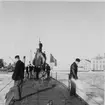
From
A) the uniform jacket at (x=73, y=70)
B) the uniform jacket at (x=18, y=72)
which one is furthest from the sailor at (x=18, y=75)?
the uniform jacket at (x=73, y=70)

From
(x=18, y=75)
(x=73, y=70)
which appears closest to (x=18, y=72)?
(x=18, y=75)

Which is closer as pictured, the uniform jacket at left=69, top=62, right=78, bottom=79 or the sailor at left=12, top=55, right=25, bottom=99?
the sailor at left=12, top=55, right=25, bottom=99

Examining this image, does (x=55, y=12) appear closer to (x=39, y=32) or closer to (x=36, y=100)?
(x=39, y=32)

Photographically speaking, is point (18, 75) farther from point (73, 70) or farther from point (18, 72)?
point (73, 70)

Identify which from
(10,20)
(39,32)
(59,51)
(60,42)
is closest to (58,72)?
(59,51)

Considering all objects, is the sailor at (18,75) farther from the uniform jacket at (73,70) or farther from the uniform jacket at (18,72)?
the uniform jacket at (73,70)

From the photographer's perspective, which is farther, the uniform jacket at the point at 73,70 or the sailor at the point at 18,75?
the uniform jacket at the point at 73,70

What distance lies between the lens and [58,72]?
11.1 feet

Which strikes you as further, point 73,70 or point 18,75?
point 73,70

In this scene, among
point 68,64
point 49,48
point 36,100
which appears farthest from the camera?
point 49,48

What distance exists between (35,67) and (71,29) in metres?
1.18

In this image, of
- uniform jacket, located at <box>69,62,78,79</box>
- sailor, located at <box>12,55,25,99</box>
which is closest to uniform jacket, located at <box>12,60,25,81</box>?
sailor, located at <box>12,55,25,99</box>

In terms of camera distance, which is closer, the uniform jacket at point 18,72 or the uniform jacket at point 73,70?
the uniform jacket at point 18,72

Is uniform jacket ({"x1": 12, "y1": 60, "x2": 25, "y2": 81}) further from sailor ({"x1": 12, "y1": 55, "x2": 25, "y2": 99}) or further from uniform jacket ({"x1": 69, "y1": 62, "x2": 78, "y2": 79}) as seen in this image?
uniform jacket ({"x1": 69, "y1": 62, "x2": 78, "y2": 79})
